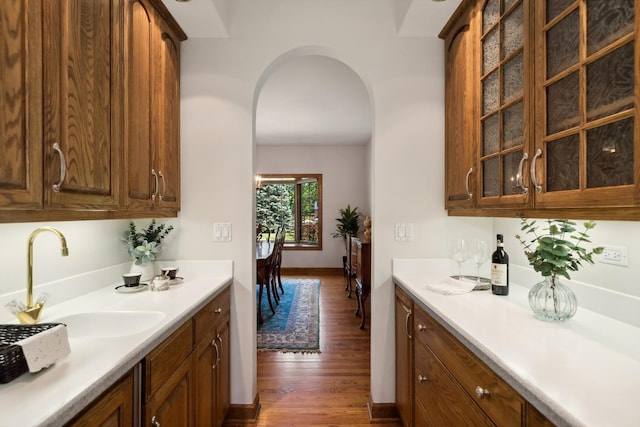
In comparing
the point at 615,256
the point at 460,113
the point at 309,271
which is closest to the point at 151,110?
the point at 460,113

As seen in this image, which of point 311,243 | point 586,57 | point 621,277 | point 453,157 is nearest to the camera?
point 586,57

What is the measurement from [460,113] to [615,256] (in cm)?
104

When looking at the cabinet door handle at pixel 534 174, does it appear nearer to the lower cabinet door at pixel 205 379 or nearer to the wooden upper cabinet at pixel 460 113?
the wooden upper cabinet at pixel 460 113

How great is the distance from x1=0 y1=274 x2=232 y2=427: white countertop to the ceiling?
1.59 m

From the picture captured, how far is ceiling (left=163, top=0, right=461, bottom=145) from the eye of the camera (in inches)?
75.5

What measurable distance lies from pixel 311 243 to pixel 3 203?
253 inches

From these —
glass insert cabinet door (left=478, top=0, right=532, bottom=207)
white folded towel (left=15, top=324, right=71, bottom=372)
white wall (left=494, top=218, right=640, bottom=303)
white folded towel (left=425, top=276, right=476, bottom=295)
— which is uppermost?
glass insert cabinet door (left=478, top=0, right=532, bottom=207)

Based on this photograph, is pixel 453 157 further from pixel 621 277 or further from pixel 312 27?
pixel 312 27

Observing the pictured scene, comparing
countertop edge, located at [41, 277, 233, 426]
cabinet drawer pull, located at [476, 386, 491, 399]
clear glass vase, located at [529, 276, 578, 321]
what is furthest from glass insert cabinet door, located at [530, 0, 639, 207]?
countertop edge, located at [41, 277, 233, 426]

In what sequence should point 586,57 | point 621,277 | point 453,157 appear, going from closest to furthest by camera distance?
point 586,57
point 621,277
point 453,157

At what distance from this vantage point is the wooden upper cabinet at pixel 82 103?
1058mm

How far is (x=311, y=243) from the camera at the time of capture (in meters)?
7.26

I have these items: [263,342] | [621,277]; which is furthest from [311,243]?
[621,277]

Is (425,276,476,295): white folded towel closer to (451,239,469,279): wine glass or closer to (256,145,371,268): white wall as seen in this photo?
(451,239,469,279): wine glass
